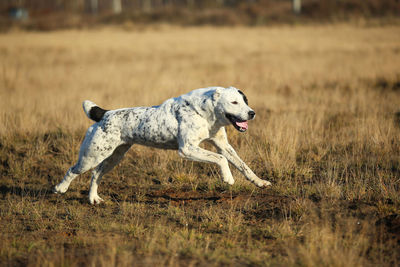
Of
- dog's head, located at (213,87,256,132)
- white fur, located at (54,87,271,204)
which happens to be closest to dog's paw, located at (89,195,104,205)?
white fur, located at (54,87,271,204)

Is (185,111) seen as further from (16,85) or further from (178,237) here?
(16,85)

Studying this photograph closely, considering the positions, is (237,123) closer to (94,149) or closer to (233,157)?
(233,157)

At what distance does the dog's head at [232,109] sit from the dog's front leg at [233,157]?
0.31m

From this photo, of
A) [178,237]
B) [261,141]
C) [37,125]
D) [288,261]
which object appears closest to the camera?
[288,261]

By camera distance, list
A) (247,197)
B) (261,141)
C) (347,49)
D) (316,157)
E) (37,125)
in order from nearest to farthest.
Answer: (247,197) → (316,157) → (261,141) → (37,125) → (347,49)

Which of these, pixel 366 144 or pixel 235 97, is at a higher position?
pixel 235 97

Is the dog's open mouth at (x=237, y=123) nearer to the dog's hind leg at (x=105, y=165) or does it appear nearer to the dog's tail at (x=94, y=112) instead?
the dog's hind leg at (x=105, y=165)

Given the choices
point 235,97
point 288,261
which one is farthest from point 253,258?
point 235,97

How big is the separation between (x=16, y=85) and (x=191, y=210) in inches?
442

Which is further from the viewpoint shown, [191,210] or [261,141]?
[261,141]

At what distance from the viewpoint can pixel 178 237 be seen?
4.52 m

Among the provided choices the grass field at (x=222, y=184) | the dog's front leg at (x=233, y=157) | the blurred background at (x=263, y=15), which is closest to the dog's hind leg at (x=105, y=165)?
the grass field at (x=222, y=184)

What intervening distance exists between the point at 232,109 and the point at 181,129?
69cm

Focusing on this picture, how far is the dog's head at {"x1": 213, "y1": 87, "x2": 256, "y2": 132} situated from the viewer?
17.6ft
